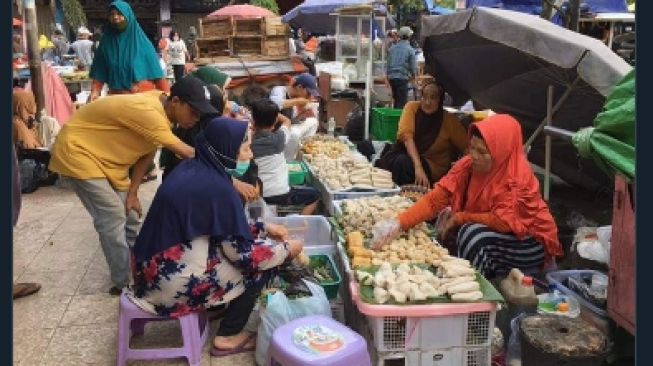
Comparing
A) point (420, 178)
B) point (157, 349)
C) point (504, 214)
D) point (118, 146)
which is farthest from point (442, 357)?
point (420, 178)

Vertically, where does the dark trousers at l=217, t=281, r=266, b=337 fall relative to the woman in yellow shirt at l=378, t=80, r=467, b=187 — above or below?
below

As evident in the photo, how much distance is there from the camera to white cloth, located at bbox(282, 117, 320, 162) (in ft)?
20.3

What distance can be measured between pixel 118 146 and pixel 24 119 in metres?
4.00

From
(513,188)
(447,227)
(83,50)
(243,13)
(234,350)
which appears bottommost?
(234,350)

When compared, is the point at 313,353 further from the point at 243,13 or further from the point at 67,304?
the point at 243,13

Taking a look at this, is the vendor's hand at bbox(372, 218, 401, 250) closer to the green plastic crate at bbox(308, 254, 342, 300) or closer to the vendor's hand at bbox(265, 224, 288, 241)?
the green plastic crate at bbox(308, 254, 342, 300)

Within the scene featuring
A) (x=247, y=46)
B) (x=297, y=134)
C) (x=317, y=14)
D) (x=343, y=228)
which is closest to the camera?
(x=343, y=228)

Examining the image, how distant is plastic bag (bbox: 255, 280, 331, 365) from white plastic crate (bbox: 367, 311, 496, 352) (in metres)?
0.39

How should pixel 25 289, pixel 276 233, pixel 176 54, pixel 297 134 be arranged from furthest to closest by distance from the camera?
1. pixel 176 54
2. pixel 297 134
3. pixel 25 289
4. pixel 276 233

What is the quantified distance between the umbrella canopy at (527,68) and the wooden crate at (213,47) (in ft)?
Result: 20.0

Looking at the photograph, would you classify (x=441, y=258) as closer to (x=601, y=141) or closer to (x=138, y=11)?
(x=601, y=141)

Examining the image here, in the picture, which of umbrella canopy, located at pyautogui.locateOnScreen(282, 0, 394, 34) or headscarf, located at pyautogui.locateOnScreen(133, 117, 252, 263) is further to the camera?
umbrella canopy, located at pyautogui.locateOnScreen(282, 0, 394, 34)

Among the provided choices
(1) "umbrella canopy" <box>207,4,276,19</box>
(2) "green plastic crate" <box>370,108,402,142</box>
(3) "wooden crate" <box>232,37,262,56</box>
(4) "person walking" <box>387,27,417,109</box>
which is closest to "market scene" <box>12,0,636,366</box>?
(2) "green plastic crate" <box>370,108,402,142</box>

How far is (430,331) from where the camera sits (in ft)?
10.4
